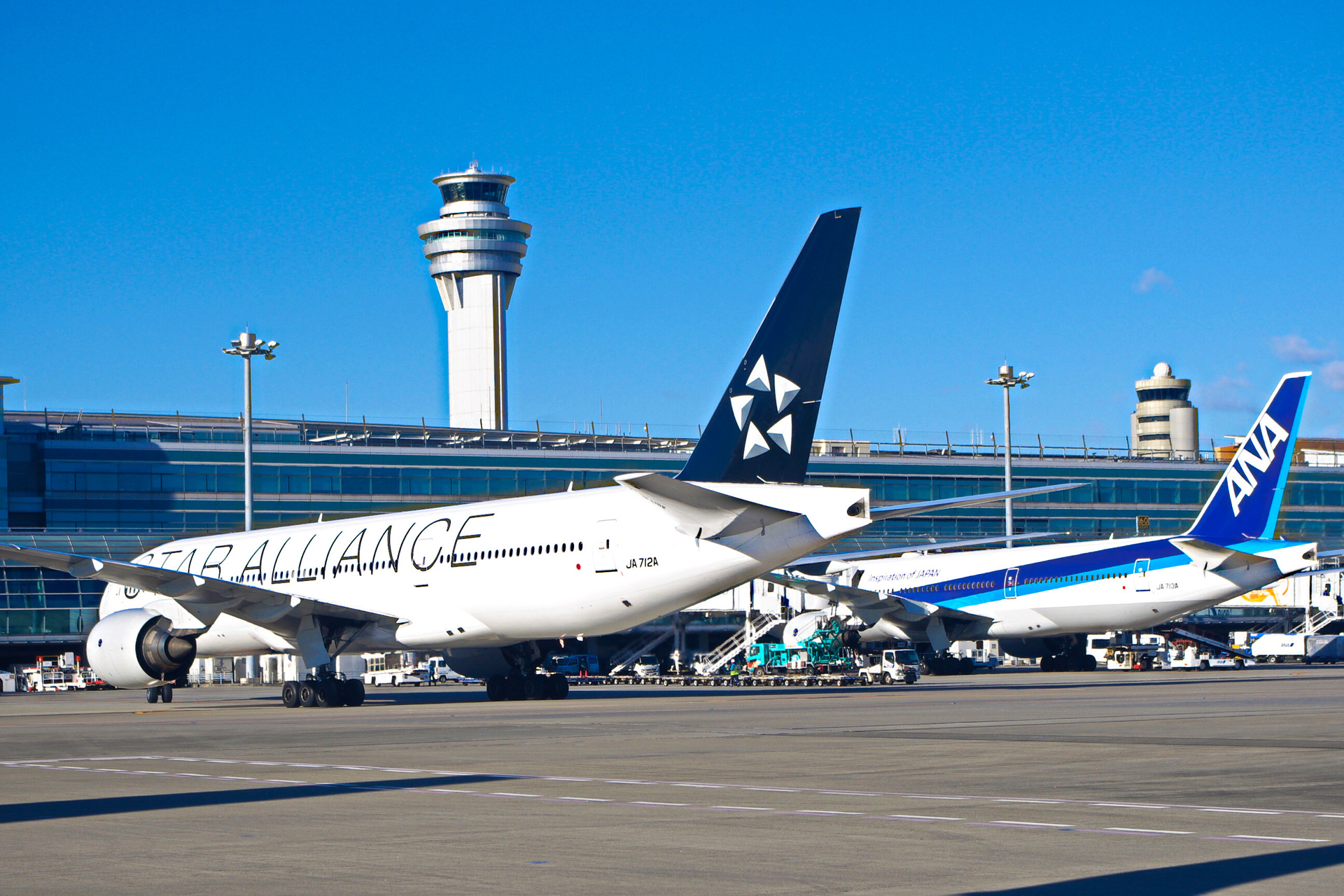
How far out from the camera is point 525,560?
29.8 metres

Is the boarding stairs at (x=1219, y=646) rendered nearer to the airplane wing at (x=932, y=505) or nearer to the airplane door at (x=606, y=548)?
the airplane wing at (x=932, y=505)

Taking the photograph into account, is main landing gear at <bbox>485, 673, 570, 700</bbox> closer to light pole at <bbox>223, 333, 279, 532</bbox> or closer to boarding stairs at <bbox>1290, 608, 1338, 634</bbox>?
light pole at <bbox>223, 333, 279, 532</bbox>

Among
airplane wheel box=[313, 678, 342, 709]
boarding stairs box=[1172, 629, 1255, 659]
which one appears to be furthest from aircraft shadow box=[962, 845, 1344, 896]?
boarding stairs box=[1172, 629, 1255, 659]

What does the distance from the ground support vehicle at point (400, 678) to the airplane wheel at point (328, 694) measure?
20.6 m

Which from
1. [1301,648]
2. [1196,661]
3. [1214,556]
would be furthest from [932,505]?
[1301,648]

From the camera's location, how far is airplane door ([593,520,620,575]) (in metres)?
28.2

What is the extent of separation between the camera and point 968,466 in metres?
97.5

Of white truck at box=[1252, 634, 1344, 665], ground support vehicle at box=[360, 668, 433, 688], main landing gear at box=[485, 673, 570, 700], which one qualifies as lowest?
white truck at box=[1252, 634, 1344, 665]

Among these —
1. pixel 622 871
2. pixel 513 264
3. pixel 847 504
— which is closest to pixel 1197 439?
pixel 513 264

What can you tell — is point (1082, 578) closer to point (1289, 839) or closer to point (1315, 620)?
point (1315, 620)

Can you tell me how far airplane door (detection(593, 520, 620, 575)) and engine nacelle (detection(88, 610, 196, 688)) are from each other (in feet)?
37.0

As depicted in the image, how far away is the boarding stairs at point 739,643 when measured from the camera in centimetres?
4831

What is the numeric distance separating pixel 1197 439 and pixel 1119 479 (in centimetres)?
4487

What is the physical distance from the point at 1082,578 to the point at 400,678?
80.6ft
